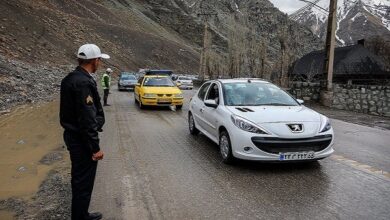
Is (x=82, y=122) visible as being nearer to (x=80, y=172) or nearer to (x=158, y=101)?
(x=80, y=172)

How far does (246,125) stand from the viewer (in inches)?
294

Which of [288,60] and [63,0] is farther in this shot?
[63,0]

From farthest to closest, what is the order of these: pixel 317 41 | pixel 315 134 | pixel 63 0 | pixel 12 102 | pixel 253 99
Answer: pixel 317 41, pixel 63 0, pixel 12 102, pixel 253 99, pixel 315 134

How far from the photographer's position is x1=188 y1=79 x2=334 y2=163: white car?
7.19 meters

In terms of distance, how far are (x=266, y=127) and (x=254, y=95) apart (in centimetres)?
187

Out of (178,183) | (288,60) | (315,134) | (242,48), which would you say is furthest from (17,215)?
(242,48)

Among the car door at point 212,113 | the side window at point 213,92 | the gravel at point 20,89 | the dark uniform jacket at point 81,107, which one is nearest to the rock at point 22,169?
the dark uniform jacket at point 81,107

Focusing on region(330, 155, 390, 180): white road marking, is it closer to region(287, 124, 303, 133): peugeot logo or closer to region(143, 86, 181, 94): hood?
region(287, 124, 303, 133): peugeot logo

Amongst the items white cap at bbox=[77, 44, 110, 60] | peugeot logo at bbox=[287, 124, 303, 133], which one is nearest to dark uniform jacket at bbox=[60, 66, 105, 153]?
white cap at bbox=[77, 44, 110, 60]

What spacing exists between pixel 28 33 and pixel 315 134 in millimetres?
50054

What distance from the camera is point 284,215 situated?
17.3ft

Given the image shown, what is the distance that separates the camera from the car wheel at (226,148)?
774 cm

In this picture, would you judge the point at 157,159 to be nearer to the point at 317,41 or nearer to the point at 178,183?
the point at 178,183

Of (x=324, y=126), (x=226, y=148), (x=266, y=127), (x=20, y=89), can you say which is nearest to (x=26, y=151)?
(x=226, y=148)
